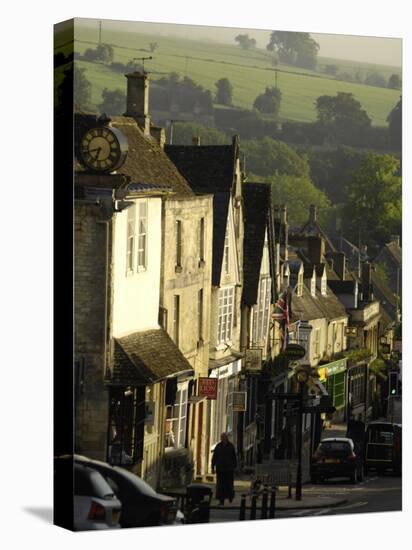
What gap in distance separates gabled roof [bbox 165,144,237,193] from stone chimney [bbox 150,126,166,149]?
15 cm

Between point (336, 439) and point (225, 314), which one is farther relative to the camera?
point (336, 439)

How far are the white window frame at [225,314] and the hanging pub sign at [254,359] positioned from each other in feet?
1.54

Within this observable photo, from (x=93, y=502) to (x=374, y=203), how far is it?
7599 millimetres

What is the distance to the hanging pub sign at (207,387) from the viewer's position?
31156mm

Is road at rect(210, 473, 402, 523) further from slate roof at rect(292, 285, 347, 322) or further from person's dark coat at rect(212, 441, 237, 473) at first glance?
slate roof at rect(292, 285, 347, 322)

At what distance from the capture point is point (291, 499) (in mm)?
31859

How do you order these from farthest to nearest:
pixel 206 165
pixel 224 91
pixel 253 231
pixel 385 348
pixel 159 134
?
pixel 385 348 < pixel 253 231 < pixel 206 165 < pixel 224 91 < pixel 159 134

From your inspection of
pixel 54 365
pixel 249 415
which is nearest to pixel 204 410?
pixel 249 415

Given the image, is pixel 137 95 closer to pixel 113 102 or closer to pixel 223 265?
pixel 113 102

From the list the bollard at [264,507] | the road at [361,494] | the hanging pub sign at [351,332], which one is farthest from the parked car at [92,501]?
the hanging pub sign at [351,332]

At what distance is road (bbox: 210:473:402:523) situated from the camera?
3198cm

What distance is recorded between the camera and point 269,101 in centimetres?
3177

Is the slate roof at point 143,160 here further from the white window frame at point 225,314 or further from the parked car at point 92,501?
the parked car at point 92,501

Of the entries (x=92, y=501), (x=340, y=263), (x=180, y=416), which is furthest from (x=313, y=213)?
(x=92, y=501)
